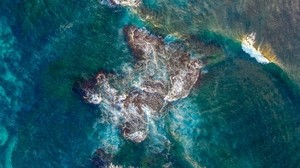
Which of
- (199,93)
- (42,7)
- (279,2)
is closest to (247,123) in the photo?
(199,93)

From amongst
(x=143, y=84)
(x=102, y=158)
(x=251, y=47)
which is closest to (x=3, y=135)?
(x=102, y=158)

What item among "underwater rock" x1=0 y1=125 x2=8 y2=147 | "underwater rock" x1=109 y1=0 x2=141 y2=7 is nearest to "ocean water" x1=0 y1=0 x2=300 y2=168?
"underwater rock" x1=109 y1=0 x2=141 y2=7

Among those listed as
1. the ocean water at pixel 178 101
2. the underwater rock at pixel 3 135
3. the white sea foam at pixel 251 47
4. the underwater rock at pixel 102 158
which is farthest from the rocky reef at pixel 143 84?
the underwater rock at pixel 3 135

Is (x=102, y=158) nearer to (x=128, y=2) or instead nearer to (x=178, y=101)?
(x=178, y=101)

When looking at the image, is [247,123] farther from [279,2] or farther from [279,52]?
[279,2]

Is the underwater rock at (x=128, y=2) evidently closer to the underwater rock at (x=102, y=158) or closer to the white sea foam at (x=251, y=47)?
the white sea foam at (x=251, y=47)
